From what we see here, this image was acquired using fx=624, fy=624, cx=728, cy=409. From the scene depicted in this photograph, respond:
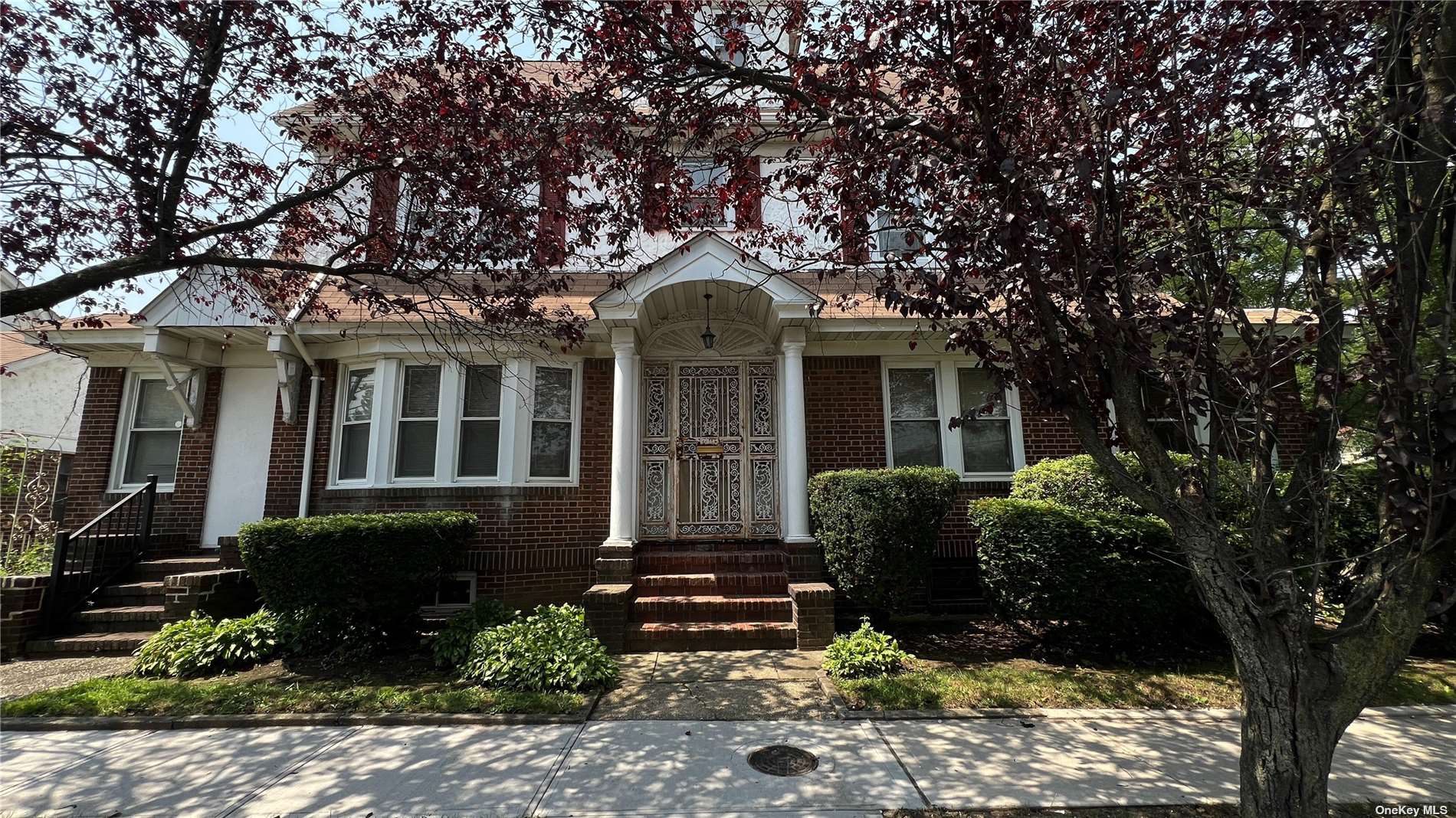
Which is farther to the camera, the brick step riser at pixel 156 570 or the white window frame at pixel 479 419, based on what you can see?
the white window frame at pixel 479 419

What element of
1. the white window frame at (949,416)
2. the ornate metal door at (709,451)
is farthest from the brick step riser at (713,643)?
the white window frame at (949,416)

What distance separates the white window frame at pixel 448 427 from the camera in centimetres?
791

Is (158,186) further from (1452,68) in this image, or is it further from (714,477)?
(1452,68)

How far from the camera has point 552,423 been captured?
8.27m

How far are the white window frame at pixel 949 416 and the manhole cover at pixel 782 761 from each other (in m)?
4.75

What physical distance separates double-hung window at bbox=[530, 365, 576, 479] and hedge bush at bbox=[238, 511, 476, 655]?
1.82 m

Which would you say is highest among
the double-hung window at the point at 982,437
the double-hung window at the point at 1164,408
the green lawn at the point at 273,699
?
the double-hung window at the point at 982,437

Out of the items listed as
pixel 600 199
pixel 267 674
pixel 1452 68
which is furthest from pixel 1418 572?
pixel 600 199

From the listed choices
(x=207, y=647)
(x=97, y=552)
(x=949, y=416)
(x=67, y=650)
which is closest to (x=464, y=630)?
(x=207, y=647)

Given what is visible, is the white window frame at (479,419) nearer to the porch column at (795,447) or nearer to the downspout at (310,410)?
the downspout at (310,410)

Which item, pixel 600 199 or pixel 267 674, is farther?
pixel 600 199

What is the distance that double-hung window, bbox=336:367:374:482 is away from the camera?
8148 millimetres

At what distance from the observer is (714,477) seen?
8.14 metres

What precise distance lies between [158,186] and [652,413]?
17.0 feet
